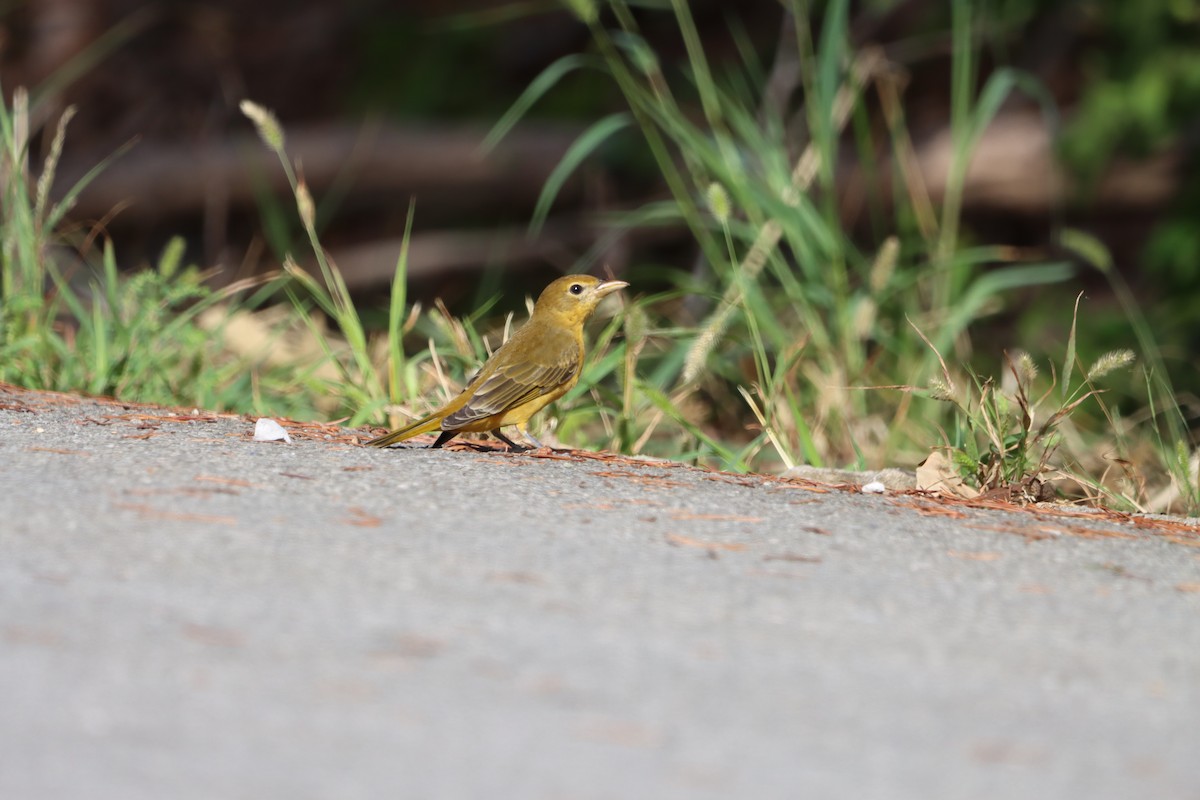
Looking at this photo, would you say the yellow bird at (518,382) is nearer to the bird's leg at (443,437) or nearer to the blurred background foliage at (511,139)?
the bird's leg at (443,437)

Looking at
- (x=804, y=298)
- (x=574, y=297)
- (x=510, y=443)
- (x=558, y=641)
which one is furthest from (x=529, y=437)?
(x=558, y=641)

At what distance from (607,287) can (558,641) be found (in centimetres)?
298

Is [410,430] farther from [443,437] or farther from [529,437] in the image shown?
[529,437]

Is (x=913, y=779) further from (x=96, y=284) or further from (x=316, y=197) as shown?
(x=316, y=197)

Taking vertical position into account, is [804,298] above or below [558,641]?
below

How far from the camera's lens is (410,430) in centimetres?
404

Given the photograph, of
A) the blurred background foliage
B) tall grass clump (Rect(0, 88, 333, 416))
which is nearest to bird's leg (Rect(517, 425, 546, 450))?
tall grass clump (Rect(0, 88, 333, 416))

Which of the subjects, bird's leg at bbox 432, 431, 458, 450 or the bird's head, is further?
the bird's head

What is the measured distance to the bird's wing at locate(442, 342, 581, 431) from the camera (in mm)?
4137

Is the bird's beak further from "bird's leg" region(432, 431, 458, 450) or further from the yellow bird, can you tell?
"bird's leg" region(432, 431, 458, 450)

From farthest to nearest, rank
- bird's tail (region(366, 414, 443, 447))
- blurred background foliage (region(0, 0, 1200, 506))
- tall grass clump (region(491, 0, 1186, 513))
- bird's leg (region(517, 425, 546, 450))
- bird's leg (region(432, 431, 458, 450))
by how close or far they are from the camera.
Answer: blurred background foliage (region(0, 0, 1200, 506)) < tall grass clump (region(491, 0, 1186, 513)) < bird's leg (region(517, 425, 546, 450)) < bird's leg (region(432, 431, 458, 450)) < bird's tail (region(366, 414, 443, 447))

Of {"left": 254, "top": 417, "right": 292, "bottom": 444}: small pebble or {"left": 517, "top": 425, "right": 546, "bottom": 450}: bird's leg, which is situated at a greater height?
{"left": 254, "top": 417, "right": 292, "bottom": 444}: small pebble

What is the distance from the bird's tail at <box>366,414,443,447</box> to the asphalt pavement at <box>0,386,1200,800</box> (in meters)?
0.58

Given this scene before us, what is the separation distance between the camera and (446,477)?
11.1 feet
